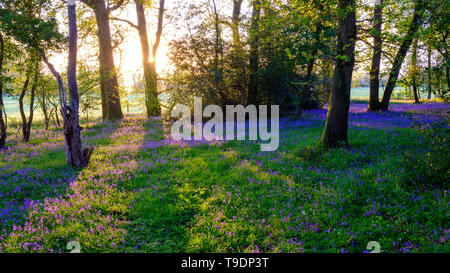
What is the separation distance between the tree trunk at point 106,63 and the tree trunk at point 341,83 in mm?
16273

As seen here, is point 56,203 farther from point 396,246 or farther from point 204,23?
point 204,23

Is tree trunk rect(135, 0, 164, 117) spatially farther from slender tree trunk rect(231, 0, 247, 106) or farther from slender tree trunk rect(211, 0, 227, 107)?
slender tree trunk rect(231, 0, 247, 106)

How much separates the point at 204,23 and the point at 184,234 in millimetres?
18116

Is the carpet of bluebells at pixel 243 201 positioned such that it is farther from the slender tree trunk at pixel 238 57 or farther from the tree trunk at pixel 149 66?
the tree trunk at pixel 149 66

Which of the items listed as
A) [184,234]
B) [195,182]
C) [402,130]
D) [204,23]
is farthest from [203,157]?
Result: [204,23]

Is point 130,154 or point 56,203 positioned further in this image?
point 130,154

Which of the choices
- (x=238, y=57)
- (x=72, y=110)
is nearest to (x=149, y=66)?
(x=238, y=57)

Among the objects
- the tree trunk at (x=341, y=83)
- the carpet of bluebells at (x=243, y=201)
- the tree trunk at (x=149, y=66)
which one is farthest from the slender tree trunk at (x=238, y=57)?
the carpet of bluebells at (x=243, y=201)

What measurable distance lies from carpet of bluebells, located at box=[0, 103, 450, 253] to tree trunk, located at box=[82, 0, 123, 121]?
40.0ft

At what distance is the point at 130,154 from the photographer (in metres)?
11.1

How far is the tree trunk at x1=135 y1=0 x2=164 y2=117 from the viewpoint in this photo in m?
22.1

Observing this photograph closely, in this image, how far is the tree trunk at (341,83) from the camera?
28.7ft

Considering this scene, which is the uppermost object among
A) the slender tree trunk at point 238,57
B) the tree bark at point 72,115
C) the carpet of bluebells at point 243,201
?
the slender tree trunk at point 238,57

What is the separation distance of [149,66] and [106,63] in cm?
→ 487
